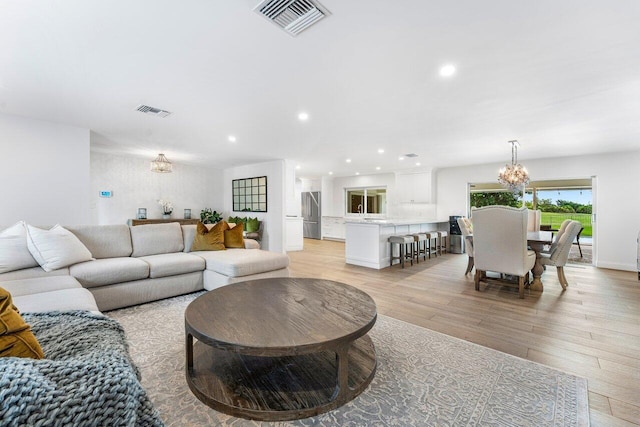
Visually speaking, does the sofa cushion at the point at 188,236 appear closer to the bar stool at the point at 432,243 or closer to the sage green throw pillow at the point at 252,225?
the sage green throw pillow at the point at 252,225

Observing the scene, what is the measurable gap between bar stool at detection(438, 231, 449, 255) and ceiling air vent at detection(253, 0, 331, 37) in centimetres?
633

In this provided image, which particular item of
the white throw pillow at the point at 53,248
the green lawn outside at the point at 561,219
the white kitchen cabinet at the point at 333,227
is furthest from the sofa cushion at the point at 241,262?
the green lawn outside at the point at 561,219

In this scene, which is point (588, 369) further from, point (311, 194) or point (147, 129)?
point (311, 194)

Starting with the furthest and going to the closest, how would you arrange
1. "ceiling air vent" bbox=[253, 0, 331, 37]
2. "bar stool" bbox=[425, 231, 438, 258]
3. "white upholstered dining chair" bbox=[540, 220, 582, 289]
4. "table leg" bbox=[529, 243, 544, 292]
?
"bar stool" bbox=[425, 231, 438, 258] → "table leg" bbox=[529, 243, 544, 292] → "white upholstered dining chair" bbox=[540, 220, 582, 289] → "ceiling air vent" bbox=[253, 0, 331, 37]

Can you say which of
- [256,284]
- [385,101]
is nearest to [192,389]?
[256,284]

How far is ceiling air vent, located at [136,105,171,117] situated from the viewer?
3.30 m

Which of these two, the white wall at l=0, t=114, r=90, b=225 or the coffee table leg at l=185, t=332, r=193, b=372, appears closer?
the coffee table leg at l=185, t=332, r=193, b=372

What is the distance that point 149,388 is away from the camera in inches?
68.2

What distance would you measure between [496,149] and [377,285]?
143 inches

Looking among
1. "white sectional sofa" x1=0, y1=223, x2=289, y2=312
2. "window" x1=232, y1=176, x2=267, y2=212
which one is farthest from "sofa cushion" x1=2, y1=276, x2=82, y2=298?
"window" x1=232, y1=176, x2=267, y2=212

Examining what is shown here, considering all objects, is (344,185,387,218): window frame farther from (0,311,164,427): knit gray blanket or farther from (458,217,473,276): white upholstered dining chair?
(0,311,164,427): knit gray blanket

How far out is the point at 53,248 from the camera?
9.28 ft

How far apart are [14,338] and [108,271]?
7.72 feet

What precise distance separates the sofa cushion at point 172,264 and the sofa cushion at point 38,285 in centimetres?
77
